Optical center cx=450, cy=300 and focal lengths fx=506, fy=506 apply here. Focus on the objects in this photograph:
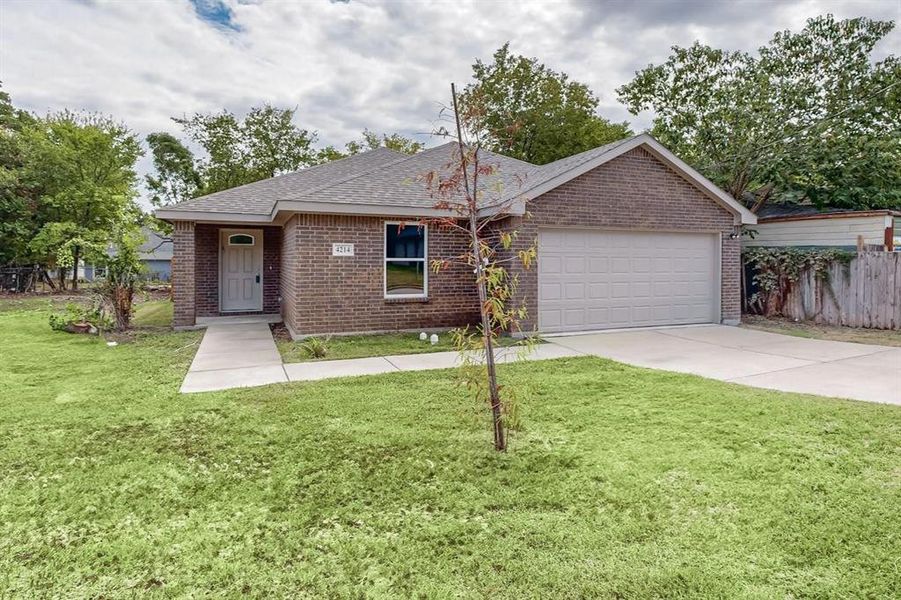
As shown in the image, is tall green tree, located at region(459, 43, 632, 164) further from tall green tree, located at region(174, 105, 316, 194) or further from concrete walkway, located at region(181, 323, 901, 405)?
concrete walkway, located at region(181, 323, 901, 405)

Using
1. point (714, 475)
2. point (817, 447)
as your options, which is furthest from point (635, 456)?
point (817, 447)

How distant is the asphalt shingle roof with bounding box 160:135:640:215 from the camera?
995cm

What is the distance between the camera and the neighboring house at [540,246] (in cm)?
983

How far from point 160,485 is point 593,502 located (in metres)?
2.97

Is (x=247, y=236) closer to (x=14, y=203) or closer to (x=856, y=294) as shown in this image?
(x=856, y=294)

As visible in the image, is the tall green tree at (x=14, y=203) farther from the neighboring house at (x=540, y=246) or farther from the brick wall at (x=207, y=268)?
the neighboring house at (x=540, y=246)

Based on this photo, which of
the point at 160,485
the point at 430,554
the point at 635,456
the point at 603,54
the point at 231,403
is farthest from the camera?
the point at 603,54

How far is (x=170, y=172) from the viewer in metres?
31.7

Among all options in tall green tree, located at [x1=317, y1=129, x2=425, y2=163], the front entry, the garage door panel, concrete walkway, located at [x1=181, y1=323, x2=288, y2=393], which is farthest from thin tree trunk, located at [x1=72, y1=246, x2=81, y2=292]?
the garage door panel

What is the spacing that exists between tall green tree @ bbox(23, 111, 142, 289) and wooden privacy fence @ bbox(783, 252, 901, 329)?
2385 cm

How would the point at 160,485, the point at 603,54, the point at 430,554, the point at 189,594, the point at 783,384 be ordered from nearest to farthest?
the point at 189,594 → the point at 430,554 → the point at 160,485 → the point at 783,384 → the point at 603,54

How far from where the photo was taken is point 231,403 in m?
5.47

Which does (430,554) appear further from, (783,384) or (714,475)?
(783,384)

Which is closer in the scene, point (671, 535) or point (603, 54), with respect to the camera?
point (671, 535)
